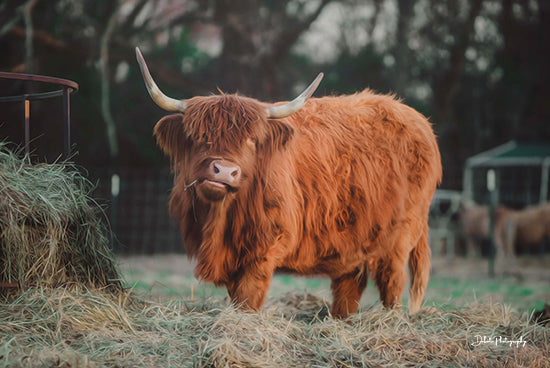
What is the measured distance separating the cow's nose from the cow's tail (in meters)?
2.13

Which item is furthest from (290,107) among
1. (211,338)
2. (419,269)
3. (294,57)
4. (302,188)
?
(294,57)

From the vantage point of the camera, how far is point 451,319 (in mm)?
3658

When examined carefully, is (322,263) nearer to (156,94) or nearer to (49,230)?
(156,94)

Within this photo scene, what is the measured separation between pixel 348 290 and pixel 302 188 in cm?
102

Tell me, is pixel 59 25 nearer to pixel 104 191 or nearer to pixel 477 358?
pixel 104 191

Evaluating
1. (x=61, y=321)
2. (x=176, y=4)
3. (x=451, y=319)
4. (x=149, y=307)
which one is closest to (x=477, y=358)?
(x=451, y=319)

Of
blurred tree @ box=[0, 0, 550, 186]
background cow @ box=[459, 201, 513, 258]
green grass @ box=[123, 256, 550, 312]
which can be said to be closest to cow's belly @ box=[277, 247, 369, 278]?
green grass @ box=[123, 256, 550, 312]

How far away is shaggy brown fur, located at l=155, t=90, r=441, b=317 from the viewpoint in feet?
10.9

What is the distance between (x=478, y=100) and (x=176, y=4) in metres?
8.01

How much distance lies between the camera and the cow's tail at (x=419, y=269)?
4461mm

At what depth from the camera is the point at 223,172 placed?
3018 mm

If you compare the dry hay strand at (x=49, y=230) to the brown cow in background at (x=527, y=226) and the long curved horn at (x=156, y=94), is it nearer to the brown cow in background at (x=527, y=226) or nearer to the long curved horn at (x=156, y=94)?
the long curved horn at (x=156, y=94)

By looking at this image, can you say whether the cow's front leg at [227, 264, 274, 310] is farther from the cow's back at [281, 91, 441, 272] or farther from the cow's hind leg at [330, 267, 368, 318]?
the cow's hind leg at [330, 267, 368, 318]

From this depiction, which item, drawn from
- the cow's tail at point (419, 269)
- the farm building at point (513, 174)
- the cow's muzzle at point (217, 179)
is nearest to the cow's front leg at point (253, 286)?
the cow's muzzle at point (217, 179)
